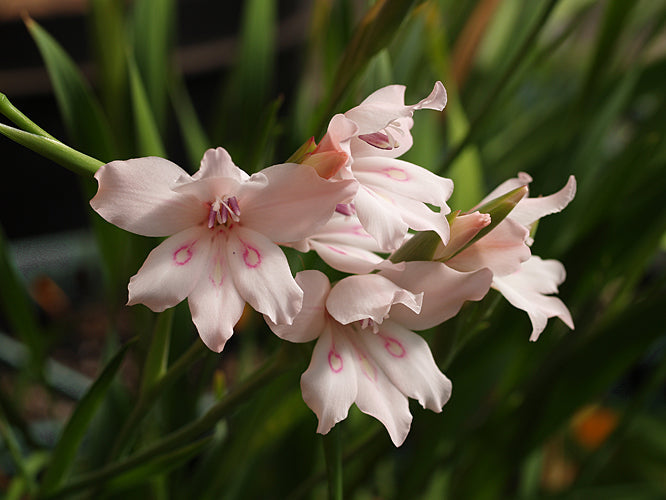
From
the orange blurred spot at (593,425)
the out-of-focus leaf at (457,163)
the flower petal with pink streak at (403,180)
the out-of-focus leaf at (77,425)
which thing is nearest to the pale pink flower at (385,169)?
the flower petal with pink streak at (403,180)

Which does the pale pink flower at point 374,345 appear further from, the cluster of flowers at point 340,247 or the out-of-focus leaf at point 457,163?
the out-of-focus leaf at point 457,163

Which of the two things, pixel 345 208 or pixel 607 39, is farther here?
pixel 607 39

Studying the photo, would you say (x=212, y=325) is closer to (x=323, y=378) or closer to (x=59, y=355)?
(x=323, y=378)

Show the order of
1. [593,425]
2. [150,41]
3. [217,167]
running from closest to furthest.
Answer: [217,167]
[150,41]
[593,425]

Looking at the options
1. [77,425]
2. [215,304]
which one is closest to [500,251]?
[215,304]

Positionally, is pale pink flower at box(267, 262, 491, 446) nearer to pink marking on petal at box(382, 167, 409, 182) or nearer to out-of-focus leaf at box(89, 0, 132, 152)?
pink marking on petal at box(382, 167, 409, 182)

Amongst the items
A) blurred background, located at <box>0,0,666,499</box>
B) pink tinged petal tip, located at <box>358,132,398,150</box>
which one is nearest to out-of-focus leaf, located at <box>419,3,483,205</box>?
blurred background, located at <box>0,0,666,499</box>

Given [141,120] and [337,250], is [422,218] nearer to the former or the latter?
[337,250]

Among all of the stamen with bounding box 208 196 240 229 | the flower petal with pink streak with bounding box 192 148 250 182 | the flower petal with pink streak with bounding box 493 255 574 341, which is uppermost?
the flower petal with pink streak with bounding box 192 148 250 182
